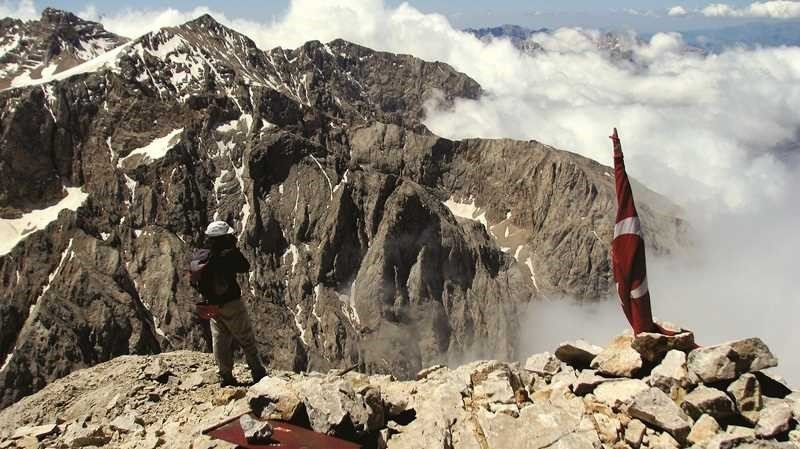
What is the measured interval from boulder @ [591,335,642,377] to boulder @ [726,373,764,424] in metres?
1.96

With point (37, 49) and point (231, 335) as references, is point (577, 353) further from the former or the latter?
point (37, 49)

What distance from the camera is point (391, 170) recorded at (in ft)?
651

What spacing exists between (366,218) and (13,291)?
72.8 meters

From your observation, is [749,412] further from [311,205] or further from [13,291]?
[311,205]

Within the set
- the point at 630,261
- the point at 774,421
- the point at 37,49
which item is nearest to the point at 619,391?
the point at 774,421

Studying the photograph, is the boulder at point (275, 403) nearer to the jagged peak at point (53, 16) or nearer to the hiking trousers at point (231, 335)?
the hiking trousers at point (231, 335)

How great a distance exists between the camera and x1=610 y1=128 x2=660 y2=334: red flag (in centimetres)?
1408

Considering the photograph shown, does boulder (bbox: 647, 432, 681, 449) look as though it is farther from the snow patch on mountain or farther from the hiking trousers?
the snow patch on mountain

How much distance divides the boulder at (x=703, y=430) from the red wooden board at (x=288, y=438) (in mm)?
6105

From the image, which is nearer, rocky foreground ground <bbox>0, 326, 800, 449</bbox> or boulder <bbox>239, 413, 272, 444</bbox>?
boulder <bbox>239, 413, 272, 444</bbox>

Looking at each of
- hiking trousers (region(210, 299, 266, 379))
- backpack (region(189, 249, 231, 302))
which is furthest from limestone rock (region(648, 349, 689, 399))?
backpack (region(189, 249, 231, 302))

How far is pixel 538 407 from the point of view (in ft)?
39.6

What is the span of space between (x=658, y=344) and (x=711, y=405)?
2180 mm

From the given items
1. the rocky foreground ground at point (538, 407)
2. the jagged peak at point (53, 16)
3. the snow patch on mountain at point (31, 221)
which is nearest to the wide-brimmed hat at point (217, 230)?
the rocky foreground ground at point (538, 407)
